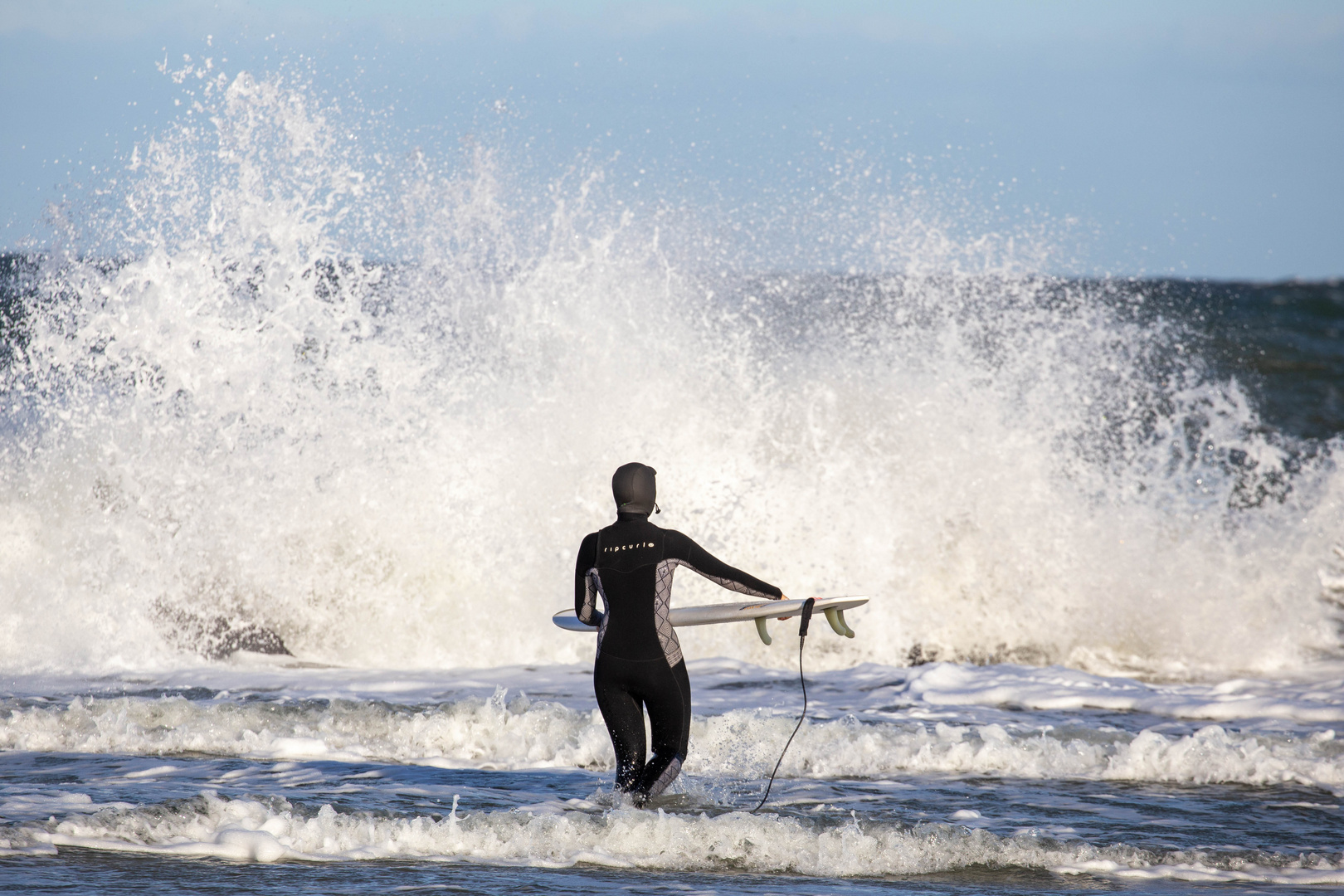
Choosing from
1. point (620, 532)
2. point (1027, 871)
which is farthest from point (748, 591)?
point (1027, 871)

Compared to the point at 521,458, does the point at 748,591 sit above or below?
below

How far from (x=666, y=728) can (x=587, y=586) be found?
718 mm

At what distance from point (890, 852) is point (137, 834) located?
3.18 metres

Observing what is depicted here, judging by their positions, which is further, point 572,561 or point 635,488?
point 572,561

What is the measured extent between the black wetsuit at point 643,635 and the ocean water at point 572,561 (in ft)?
1.15

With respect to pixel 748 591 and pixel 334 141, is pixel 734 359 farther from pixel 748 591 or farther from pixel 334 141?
pixel 748 591

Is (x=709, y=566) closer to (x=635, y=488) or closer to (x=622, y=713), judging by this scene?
(x=635, y=488)

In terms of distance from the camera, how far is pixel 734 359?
42.9ft

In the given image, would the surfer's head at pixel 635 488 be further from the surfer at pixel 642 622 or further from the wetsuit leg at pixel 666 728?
the wetsuit leg at pixel 666 728

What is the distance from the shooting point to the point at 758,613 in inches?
207

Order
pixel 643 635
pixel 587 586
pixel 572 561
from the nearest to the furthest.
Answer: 1. pixel 643 635
2. pixel 587 586
3. pixel 572 561

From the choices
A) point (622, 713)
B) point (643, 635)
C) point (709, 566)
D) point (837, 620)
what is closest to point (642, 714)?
point (622, 713)

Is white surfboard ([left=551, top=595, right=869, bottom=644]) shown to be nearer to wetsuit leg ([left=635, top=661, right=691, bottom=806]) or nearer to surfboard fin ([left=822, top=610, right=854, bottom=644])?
surfboard fin ([left=822, top=610, right=854, bottom=644])

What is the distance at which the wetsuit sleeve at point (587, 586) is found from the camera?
5371 millimetres
